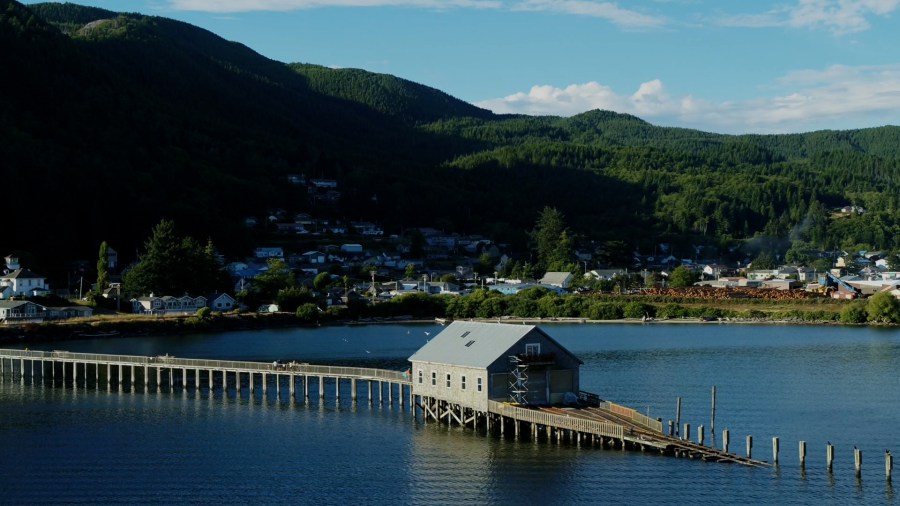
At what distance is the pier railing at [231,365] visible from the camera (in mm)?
49688

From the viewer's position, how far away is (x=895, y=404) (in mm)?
49219

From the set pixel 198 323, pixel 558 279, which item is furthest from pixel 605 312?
pixel 198 323

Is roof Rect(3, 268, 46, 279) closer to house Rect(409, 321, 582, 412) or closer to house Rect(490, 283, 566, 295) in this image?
house Rect(490, 283, 566, 295)

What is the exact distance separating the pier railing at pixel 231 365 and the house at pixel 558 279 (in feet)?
226

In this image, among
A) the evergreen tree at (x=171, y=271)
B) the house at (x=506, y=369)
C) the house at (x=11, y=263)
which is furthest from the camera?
the house at (x=11, y=263)

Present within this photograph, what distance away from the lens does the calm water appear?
1347 inches

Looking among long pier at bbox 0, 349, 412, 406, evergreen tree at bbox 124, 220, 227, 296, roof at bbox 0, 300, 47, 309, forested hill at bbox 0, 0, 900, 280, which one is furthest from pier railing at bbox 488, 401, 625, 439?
forested hill at bbox 0, 0, 900, 280

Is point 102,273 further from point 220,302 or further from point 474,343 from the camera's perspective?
point 474,343

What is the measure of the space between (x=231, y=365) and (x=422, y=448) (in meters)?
17.7

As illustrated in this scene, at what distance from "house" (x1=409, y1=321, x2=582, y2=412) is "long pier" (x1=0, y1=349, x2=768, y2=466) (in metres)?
0.57

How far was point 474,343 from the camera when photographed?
144 ft

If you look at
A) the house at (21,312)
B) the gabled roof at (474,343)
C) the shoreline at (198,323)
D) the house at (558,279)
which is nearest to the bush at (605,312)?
the shoreline at (198,323)

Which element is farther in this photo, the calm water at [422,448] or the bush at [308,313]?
the bush at [308,313]

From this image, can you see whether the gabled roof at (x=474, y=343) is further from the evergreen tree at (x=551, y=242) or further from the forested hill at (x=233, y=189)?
the evergreen tree at (x=551, y=242)
